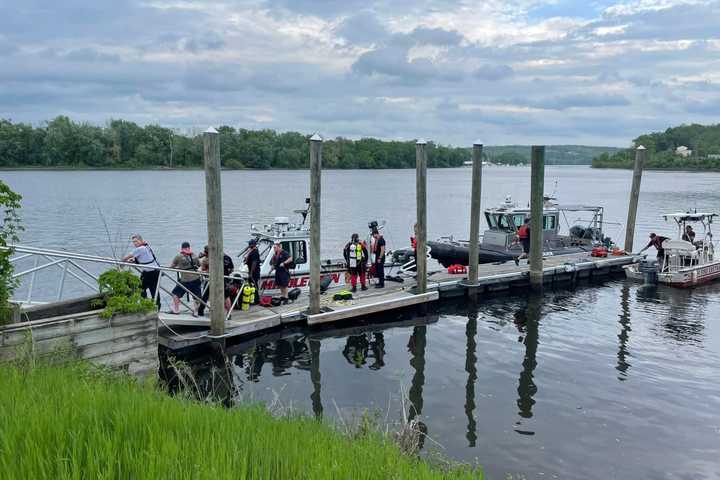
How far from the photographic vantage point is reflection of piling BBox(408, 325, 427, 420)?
10.6m

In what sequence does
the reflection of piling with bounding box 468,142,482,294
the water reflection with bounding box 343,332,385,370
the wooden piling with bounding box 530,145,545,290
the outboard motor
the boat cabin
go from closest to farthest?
the water reflection with bounding box 343,332,385,370, the reflection of piling with bounding box 468,142,482,294, the wooden piling with bounding box 530,145,545,290, the outboard motor, the boat cabin

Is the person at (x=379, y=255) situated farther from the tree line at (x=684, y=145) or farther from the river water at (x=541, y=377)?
the tree line at (x=684, y=145)

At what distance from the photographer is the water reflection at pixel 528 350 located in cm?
1086

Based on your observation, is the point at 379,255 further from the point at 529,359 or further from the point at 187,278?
the point at 187,278

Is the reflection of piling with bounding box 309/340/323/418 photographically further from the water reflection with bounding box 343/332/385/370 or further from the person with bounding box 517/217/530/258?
the person with bounding box 517/217/530/258

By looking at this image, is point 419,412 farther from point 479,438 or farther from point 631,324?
point 631,324

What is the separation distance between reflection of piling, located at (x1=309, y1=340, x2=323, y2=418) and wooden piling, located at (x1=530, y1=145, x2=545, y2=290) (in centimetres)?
818

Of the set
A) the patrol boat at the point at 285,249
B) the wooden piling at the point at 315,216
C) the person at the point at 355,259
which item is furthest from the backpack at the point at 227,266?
the person at the point at 355,259

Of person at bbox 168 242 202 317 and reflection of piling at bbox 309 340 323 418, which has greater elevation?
person at bbox 168 242 202 317

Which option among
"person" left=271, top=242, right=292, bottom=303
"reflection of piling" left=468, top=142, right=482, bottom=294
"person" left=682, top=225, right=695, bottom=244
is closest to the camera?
"person" left=271, top=242, right=292, bottom=303

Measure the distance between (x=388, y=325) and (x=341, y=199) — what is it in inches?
1870

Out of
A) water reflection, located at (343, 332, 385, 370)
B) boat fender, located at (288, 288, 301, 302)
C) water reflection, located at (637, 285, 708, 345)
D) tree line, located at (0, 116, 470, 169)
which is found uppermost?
tree line, located at (0, 116, 470, 169)

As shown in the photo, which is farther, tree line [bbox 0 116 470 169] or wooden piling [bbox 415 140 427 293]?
tree line [bbox 0 116 470 169]

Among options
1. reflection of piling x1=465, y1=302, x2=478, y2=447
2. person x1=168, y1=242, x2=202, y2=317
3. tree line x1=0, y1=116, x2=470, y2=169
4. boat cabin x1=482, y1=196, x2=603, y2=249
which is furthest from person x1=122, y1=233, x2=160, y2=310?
tree line x1=0, y1=116, x2=470, y2=169
